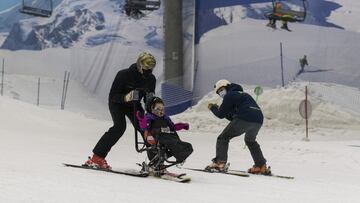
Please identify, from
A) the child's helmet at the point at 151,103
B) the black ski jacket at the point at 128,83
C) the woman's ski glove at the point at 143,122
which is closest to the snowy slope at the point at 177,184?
the woman's ski glove at the point at 143,122

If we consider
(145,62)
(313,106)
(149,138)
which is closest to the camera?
(149,138)

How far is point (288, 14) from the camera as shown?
16.8 metres

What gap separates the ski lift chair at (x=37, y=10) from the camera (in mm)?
18203

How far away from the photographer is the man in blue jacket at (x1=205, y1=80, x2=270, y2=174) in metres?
6.41

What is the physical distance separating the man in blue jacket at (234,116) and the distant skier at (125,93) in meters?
0.96

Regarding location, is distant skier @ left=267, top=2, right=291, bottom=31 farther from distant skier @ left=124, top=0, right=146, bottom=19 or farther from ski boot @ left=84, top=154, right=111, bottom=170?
ski boot @ left=84, top=154, right=111, bottom=170

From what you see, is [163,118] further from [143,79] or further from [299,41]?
[299,41]

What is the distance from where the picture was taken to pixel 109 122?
1741 cm

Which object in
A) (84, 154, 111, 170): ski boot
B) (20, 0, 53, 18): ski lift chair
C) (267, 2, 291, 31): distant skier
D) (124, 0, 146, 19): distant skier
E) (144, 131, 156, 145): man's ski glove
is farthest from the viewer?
(124, 0, 146, 19): distant skier

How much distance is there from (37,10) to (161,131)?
14.1m

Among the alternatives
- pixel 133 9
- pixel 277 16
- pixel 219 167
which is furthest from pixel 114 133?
pixel 133 9

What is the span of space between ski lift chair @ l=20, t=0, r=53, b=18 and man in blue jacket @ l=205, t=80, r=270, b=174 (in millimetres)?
13055

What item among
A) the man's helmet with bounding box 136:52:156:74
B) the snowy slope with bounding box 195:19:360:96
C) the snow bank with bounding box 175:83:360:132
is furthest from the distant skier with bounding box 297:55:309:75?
the man's helmet with bounding box 136:52:156:74

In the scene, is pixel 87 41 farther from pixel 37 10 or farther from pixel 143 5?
pixel 143 5
